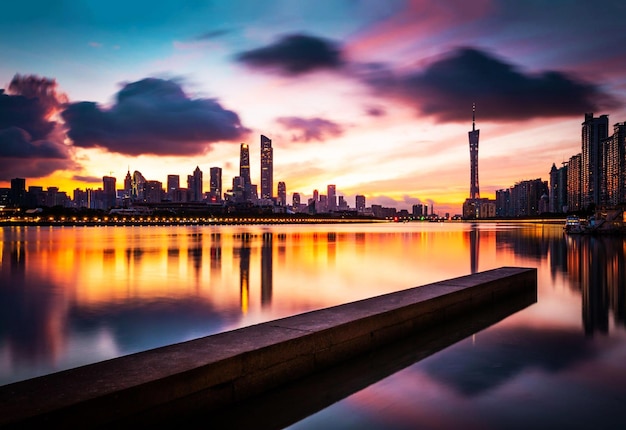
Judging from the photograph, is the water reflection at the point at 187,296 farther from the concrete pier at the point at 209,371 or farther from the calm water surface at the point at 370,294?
the concrete pier at the point at 209,371

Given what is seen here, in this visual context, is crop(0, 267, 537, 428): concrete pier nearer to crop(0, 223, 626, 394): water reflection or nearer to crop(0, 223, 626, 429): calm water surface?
crop(0, 223, 626, 429): calm water surface

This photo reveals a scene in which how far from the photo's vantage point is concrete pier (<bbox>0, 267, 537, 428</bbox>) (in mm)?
5156

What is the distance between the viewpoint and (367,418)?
6410 millimetres

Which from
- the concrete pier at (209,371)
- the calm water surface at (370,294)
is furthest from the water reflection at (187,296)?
the concrete pier at (209,371)

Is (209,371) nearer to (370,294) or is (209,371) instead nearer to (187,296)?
(187,296)

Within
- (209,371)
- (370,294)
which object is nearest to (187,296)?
(370,294)

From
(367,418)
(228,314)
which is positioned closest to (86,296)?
(228,314)

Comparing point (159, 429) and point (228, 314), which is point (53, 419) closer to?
point (159, 429)

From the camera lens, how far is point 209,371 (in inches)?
245

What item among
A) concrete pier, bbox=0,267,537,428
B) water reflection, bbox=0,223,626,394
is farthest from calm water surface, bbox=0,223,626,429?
concrete pier, bbox=0,267,537,428

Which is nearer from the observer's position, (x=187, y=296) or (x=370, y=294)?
(x=187, y=296)

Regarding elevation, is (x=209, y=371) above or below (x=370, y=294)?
above

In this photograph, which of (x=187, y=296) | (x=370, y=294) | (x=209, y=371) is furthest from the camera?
(x=370, y=294)

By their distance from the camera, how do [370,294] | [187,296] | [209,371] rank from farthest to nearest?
[370,294] < [187,296] < [209,371]
